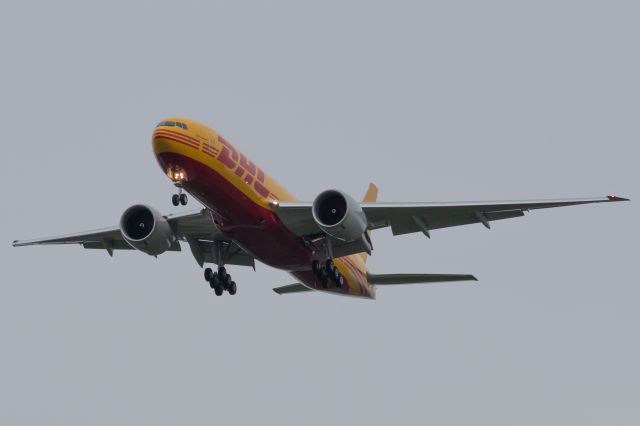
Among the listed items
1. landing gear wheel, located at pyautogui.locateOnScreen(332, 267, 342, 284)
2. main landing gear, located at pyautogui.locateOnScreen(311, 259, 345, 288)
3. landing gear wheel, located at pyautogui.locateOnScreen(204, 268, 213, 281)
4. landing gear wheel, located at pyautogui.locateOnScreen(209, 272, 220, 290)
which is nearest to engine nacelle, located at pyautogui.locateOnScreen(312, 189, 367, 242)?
main landing gear, located at pyautogui.locateOnScreen(311, 259, 345, 288)

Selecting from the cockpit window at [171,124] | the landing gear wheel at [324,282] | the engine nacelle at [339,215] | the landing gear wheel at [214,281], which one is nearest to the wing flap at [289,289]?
the landing gear wheel at [324,282]

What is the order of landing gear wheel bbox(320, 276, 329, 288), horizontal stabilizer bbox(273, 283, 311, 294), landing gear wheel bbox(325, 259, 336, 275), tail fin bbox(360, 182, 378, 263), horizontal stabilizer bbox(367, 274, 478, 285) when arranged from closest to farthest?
landing gear wheel bbox(325, 259, 336, 275), landing gear wheel bbox(320, 276, 329, 288), horizontal stabilizer bbox(367, 274, 478, 285), horizontal stabilizer bbox(273, 283, 311, 294), tail fin bbox(360, 182, 378, 263)

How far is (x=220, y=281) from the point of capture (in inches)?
1654

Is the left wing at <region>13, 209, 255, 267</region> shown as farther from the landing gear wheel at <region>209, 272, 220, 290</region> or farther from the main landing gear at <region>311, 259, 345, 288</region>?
the main landing gear at <region>311, 259, 345, 288</region>

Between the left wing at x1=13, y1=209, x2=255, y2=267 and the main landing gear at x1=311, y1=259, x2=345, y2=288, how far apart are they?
3.09 m

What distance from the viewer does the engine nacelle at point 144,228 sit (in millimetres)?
39594

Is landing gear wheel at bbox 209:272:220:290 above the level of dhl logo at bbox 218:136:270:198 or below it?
below

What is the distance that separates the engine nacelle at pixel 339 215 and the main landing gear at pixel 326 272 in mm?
2558

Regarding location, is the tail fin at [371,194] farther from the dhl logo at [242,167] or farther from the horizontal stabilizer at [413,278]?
the dhl logo at [242,167]

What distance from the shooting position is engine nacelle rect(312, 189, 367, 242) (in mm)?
37375

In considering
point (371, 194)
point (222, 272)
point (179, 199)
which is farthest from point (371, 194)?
point (179, 199)

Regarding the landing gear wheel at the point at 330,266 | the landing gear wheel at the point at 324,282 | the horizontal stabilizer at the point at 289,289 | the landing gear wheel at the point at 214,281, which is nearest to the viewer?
the landing gear wheel at the point at 330,266

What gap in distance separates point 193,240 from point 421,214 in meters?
8.13

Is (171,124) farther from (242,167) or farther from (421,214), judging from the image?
(421,214)
